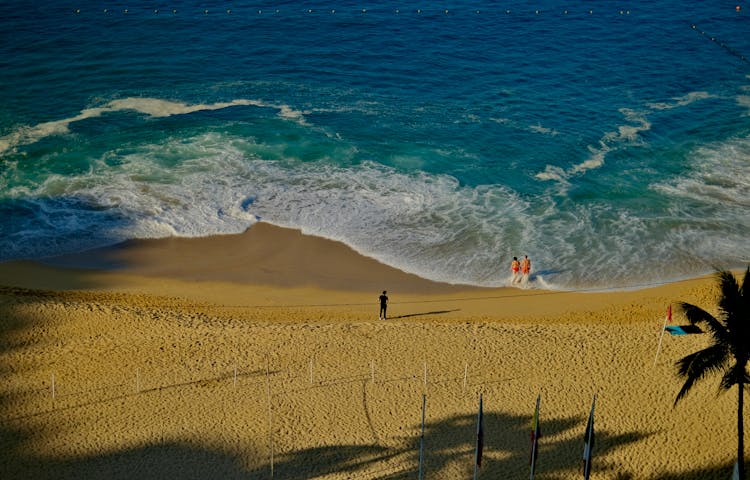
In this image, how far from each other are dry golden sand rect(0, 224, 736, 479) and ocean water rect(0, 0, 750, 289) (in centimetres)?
434

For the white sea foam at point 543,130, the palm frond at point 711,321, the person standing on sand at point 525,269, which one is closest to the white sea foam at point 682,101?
the white sea foam at point 543,130

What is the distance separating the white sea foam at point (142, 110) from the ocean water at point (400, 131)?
17cm

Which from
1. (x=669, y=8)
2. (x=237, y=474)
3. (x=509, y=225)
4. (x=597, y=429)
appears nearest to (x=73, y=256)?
(x=237, y=474)

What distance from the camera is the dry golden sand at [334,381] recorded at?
80.0ft

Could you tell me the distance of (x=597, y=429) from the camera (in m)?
25.5

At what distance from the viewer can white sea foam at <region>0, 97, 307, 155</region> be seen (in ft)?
165

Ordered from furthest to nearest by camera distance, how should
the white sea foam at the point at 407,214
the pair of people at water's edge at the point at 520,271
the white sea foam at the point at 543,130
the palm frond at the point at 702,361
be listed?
the white sea foam at the point at 543,130, the white sea foam at the point at 407,214, the pair of people at water's edge at the point at 520,271, the palm frond at the point at 702,361

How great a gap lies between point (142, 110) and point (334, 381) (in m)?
32.1

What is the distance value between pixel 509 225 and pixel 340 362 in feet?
50.4

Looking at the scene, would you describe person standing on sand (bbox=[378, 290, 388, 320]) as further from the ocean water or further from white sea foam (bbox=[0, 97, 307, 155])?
white sea foam (bbox=[0, 97, 307, 155])

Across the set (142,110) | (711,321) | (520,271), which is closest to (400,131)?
(142,110)

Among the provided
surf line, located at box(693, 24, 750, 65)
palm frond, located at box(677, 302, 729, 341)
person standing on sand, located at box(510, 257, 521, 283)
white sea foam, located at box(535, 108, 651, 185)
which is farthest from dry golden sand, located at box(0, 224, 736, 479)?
surf line, located at box(693, 24, 750, 65)

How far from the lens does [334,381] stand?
90.9ft

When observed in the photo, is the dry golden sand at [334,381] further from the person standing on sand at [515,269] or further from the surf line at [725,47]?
the surf line at [725,47]
